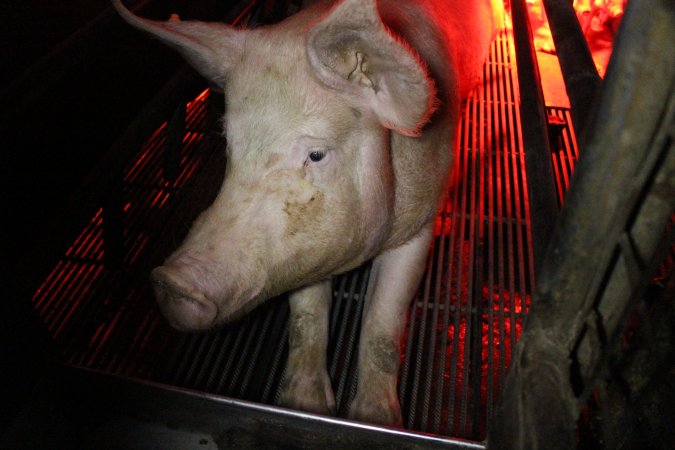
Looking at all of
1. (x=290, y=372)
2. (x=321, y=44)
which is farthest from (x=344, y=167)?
(x=290, y=372)

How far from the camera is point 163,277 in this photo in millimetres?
1349

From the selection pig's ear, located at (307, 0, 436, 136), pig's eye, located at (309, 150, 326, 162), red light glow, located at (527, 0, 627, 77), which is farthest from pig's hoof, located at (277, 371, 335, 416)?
red light glow, located at (527, 0, 627, 77)

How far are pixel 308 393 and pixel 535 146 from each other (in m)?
1.19

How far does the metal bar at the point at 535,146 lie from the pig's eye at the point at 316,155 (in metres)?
0.63

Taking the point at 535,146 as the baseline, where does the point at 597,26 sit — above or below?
below

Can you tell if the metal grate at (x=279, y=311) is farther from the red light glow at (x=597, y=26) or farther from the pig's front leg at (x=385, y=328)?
the red light glow at (x=597, y=26)

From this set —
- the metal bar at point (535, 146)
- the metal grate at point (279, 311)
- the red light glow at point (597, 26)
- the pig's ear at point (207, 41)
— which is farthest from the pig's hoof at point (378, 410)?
the red light glow at point (597, 26)

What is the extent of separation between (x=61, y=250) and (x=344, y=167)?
33.9 inches

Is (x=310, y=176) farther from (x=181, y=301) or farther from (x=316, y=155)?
(x=181, y=301)

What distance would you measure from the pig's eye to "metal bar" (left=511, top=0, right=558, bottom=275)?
0.63 meters

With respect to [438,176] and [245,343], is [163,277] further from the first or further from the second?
[438,176]

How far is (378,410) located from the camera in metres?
1.86

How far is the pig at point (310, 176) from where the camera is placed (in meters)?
1.43

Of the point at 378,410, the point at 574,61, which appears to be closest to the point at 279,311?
the point at 378,410
